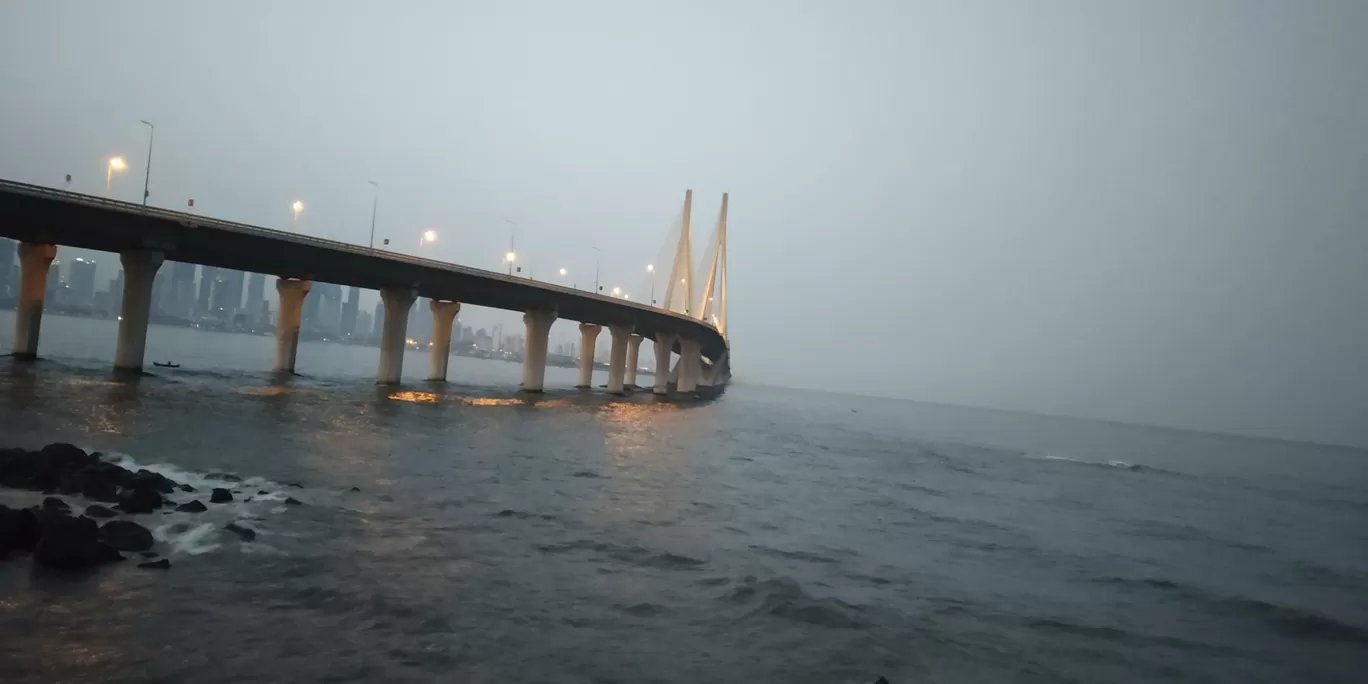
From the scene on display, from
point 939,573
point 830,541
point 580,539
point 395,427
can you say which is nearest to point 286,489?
point 580,539

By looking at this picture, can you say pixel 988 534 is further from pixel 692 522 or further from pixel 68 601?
pixel 68 601

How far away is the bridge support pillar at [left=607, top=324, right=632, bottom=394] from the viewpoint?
96.7 m

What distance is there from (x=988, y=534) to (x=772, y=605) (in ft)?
49.8

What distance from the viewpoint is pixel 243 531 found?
14.9 m

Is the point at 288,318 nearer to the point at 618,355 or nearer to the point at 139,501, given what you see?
the point at 618,355

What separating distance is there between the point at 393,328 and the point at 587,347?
120ft

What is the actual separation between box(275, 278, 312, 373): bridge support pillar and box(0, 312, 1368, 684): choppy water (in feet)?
78.9

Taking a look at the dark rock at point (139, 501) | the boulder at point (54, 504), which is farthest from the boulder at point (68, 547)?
the dark rock at point (139, 501)

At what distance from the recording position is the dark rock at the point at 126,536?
13.0 metres

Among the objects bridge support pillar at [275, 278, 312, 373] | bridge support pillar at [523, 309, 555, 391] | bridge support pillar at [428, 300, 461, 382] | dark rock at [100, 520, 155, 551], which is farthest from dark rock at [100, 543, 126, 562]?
bridge support pillar at [523, 309, 555, 391]

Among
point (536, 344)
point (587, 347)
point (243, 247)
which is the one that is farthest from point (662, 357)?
point (243, 247)

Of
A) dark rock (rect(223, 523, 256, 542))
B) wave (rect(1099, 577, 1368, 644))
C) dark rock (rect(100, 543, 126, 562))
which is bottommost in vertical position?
wave (rect(1099, 577, 1368, 644))

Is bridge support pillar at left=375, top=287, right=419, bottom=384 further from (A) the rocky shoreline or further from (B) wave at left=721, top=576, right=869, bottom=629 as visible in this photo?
(B) wave at left=721, top=576, right=869, bottom=629

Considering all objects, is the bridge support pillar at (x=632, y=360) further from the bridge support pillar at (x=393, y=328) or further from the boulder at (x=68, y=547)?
the boulder at (x=68, y=547)
